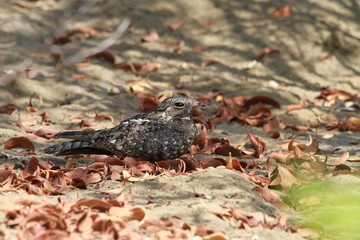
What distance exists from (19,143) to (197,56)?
151 inches

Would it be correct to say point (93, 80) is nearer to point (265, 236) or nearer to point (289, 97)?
point (289, 97)

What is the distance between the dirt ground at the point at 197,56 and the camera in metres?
7.95

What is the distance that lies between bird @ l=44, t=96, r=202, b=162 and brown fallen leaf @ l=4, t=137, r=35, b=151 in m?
0.31

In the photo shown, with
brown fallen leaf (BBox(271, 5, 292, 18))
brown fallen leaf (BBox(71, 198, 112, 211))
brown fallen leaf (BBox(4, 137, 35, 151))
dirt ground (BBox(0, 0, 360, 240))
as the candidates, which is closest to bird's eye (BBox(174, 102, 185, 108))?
dirt ground (BBox(0, 0, 360, 240))

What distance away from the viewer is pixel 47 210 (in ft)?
12.5

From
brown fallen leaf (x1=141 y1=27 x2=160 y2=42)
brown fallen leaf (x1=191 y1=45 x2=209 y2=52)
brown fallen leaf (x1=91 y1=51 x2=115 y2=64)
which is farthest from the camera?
brown fallen leaf (x1=141 y1=27 x2=160 y2=42)

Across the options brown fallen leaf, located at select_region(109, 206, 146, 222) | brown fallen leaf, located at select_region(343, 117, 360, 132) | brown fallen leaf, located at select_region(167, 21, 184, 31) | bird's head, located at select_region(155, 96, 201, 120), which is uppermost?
brown fallen leaf, located at select_region(109, 206, 146, 222)

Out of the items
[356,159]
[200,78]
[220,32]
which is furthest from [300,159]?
[220,32]

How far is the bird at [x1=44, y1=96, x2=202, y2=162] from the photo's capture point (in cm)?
558

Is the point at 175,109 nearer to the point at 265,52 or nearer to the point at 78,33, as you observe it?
the point at 265,52

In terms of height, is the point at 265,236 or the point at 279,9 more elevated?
the point at 265,236

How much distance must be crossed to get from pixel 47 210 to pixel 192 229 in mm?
815

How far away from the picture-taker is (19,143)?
6117 mm

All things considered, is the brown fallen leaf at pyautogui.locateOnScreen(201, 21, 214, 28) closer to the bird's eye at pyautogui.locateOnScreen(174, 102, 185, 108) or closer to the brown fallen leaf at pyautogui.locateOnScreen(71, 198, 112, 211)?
the bird's eye at pyautogui.locateOnScreen(174, 102, 185, 108)
